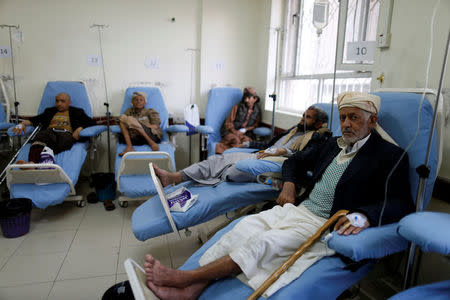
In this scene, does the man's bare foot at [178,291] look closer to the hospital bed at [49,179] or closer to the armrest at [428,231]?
the armrest at [428,231]

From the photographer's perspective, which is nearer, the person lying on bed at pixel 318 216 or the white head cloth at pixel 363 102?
the person lying on bed at pixel 318 216

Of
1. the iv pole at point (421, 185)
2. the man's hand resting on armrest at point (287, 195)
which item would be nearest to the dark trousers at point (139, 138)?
the man's hand resting on armrest at point (287, 195)

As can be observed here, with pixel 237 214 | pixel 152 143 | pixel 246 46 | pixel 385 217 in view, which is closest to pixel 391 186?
pixel 385 217

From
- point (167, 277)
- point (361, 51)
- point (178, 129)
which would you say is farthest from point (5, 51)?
point (361, 51)

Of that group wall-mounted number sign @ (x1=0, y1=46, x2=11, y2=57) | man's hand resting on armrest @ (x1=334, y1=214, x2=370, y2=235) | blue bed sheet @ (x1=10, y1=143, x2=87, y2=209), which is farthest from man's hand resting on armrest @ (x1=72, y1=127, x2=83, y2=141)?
man's hand resting on armrest @ (x1=334, y1=214, x2=370, y2=235)

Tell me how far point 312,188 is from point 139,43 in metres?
3.21

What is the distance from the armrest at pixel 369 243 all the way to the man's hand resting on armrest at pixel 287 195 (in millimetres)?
594

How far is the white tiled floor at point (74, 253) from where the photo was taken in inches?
77.0

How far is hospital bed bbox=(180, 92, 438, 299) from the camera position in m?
1.16

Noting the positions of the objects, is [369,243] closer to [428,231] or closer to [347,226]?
[347,226]

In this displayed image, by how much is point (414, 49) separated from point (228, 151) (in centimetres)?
160

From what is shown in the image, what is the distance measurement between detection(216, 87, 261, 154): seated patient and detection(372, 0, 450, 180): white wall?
1980mm

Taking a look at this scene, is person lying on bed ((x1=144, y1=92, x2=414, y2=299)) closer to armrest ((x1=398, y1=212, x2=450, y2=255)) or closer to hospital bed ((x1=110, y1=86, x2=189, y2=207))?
armrest ((x1=398, y1=212, x2=450, y2=255))

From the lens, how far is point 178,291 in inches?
54.3
